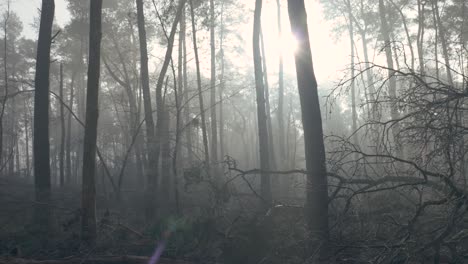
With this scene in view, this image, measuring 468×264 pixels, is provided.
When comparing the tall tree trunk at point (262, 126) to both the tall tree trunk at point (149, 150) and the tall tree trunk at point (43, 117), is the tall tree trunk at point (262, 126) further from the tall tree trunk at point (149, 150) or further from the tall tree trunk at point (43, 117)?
the tall tree trunk at point (43, 117)

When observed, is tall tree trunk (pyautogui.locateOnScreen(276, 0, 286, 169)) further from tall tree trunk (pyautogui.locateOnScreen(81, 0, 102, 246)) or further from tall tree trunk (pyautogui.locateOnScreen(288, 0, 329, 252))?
tall tree trunk (pyautogui.locateOnScreen(288, 0, 329, 252))

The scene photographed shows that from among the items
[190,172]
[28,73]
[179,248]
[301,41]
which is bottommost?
[179,248]

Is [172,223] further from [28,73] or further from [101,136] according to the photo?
[28,73]

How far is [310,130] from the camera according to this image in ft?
Result: 25.4

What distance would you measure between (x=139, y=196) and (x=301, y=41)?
412 inches

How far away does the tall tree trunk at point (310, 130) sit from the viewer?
24.0ft

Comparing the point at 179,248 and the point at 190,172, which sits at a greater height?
the point at 190,172

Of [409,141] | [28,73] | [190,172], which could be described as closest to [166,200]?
[190,172]

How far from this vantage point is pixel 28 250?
29.9 feet

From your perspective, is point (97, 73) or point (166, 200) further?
point (166, 200)

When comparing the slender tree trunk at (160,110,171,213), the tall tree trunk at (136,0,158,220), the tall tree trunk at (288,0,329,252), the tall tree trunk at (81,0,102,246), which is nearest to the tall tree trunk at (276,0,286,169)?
the slender tree trunk at (160,110,171,213)

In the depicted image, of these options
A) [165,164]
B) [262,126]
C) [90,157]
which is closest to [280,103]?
[262,126]

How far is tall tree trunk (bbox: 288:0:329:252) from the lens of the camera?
730 centimetres

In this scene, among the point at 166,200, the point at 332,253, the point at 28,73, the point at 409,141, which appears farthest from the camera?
the point at 28,73
